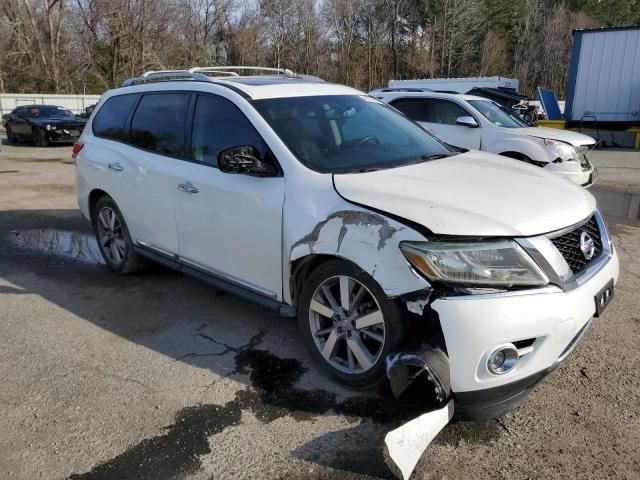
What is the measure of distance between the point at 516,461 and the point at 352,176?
1761mm

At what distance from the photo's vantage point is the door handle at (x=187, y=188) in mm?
4005

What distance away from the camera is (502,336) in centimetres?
254

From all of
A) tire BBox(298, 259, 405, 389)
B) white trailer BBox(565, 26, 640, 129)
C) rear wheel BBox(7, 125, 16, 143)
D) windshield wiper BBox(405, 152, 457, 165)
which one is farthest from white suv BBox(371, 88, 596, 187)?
rear wheel BBox(7, 125, 16, 143)

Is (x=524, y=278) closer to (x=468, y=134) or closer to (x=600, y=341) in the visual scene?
(x=600, y=341)

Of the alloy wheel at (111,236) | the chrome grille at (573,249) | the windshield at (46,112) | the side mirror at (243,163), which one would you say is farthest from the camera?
the windshield at (46,112)

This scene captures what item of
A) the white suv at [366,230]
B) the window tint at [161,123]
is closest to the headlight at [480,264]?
the white suv at [366,230]

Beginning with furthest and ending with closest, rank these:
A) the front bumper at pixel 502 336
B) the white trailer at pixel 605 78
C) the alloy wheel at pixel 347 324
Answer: the white trailer at pixel 605 78 < the alloy wheel at pixel 347 324 < the front bumper at pixel 502 336

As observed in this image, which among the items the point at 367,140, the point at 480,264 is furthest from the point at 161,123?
the point at 480,264

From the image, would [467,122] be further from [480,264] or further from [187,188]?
[480,264]

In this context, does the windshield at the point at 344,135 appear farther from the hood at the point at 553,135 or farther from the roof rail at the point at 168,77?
the hood at the point at 553,135

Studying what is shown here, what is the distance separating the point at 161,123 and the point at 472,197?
279 centimetres

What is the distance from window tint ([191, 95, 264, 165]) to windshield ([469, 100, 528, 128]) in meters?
6.41

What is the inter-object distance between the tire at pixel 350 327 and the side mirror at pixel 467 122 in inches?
255

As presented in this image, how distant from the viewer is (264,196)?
3486mm
